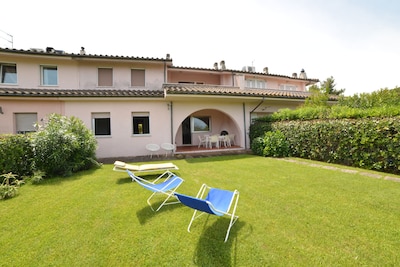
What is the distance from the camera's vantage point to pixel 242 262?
2.77 m

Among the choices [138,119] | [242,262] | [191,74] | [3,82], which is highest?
[191,74]

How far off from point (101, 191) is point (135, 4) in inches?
324

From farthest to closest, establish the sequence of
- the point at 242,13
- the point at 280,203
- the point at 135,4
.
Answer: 1. the point at 242,13
2. the point at 135,4
3. the point at 280,203

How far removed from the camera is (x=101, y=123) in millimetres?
12477

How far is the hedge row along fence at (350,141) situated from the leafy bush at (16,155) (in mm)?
13187

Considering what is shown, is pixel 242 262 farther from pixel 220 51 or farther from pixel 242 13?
pixel 220 51

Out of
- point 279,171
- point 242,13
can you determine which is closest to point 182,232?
point 279,171

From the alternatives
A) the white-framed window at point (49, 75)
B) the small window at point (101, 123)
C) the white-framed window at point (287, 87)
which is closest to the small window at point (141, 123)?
the small window at point (101, 123)

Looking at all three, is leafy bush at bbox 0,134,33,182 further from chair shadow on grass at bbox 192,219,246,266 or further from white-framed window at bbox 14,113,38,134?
chair shadow on grass at bbox 192,219,246,266

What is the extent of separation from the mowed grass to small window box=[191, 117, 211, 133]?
435 inches

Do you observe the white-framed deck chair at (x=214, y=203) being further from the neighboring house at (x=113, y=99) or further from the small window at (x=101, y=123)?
the small window at (x=101, y=123)

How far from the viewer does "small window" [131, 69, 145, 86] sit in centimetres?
1529

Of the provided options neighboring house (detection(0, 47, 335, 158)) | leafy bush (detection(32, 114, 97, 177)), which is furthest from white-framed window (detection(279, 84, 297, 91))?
leafy bush (detection(32, 114, 97, 177))

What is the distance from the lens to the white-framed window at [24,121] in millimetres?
11672
